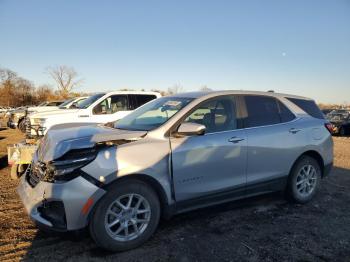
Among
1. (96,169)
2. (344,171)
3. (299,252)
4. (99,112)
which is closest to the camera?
(96,169)

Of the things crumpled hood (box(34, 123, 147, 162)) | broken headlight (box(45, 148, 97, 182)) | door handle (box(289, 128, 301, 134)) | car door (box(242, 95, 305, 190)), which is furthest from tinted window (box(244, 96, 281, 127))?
broken headlight (box(45, 148, 97, 182))

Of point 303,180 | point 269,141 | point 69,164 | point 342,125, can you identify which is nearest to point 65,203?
point 69,164

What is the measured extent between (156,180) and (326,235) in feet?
7.58

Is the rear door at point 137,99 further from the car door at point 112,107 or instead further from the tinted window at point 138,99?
the car door at point 112,107

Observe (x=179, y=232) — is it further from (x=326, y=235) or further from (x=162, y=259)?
(x=326, y=235)

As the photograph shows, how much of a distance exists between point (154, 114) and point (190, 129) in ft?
2.98

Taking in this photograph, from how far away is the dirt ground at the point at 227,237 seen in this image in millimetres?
3523

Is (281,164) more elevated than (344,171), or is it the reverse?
(281,164)

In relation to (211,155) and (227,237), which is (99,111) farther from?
(227,237)

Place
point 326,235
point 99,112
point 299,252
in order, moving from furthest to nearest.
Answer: point 99,112 → point 326,235 → point 299,252

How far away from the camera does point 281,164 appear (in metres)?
4.87

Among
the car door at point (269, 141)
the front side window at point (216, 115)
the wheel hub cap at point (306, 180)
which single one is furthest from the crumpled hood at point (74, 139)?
the wheel hub cap at point (306, 180)

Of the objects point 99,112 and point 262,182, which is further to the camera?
point 99,112

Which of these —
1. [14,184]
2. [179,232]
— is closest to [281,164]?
[179,232]
